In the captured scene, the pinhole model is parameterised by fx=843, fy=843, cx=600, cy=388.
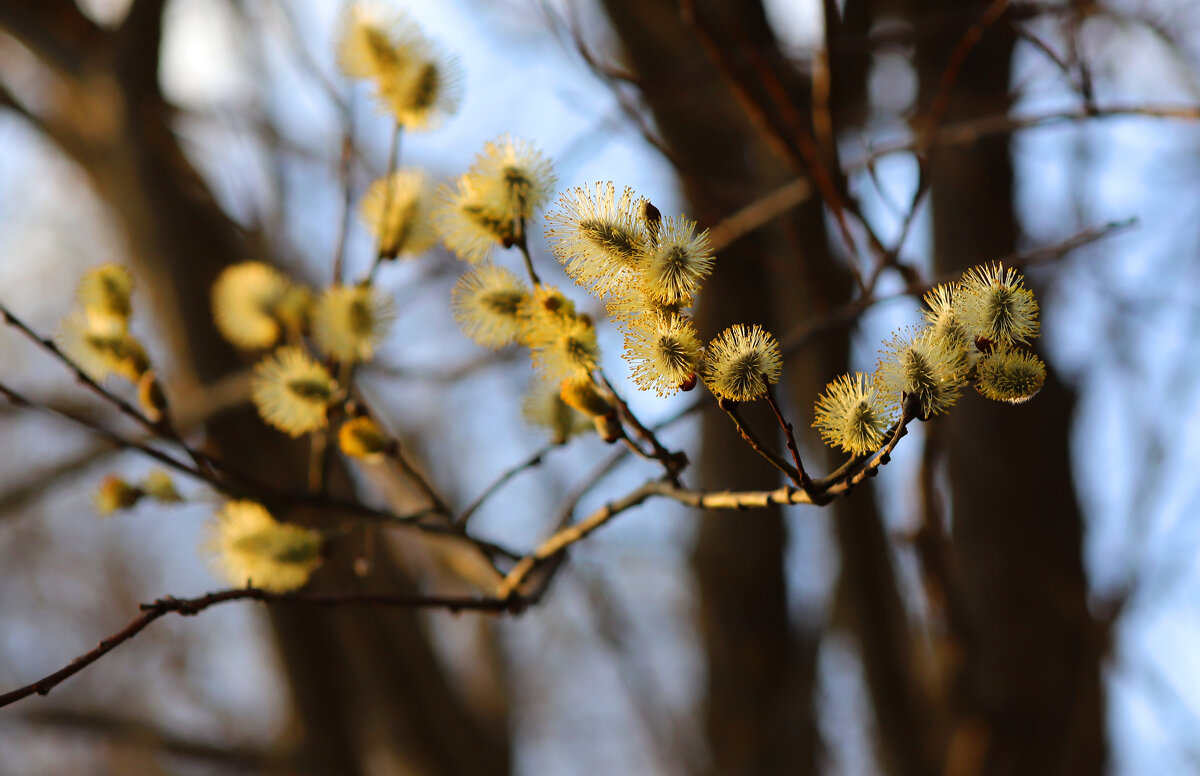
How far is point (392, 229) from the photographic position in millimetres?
1225

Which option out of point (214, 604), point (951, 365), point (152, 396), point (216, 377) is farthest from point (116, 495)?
point (216, 377)

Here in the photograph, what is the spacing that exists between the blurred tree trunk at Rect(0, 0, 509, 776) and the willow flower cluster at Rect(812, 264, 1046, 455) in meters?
1.85

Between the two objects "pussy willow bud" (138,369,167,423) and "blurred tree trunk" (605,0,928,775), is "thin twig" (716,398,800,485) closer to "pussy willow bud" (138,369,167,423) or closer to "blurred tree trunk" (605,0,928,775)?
"pussy willow bud" (138,369,167,423)

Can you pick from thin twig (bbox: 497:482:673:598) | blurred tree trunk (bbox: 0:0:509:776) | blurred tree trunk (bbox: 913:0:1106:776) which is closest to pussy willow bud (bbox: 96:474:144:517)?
thin twig (bbox: 497:482:673:598)

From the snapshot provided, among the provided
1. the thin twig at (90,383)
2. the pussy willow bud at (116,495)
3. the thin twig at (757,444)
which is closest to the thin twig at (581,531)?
the thin twig at (757,444)

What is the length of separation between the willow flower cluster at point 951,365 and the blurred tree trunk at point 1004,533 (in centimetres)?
167

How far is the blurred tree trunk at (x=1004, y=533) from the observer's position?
218 centimetres

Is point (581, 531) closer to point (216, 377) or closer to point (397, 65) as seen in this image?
point (397, 65)

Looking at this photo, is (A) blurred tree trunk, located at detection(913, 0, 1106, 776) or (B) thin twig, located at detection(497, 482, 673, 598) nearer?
(B) thin twig, located at detection(497, 482, 673, 598)

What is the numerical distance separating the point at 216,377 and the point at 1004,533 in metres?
2.29

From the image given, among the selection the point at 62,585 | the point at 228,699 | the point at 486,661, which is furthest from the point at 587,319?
the point at 62,585

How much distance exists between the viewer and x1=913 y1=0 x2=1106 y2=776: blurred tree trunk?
2184mm

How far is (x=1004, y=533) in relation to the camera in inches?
92.0

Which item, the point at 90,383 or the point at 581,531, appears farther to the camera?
the point at 90,383
